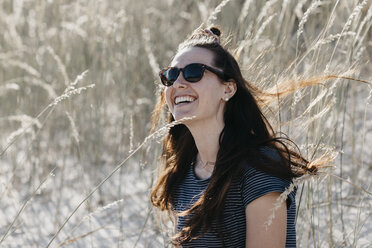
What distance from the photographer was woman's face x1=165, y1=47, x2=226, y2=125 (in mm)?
1520

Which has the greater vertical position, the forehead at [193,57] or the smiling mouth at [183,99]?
the forehead at [193,57]

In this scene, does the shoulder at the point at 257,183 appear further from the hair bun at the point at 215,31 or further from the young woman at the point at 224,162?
the hair bun at the point at 215,31

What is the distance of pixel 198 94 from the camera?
1523mm

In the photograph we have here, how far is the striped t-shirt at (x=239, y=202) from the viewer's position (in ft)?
4.53

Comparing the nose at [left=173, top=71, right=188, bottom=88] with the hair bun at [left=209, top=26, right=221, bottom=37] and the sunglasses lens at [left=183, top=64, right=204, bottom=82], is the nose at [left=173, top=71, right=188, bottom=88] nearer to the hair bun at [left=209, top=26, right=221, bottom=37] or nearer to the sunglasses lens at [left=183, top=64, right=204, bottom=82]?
the sunglasses lens at [left=183, top=64, right=204, bottom=82]

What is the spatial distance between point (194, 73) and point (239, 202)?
1.29 feet

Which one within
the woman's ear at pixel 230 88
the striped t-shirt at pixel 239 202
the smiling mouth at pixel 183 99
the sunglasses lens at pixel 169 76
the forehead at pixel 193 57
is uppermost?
the forehead at pixel 193 57

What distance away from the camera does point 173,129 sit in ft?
6.17

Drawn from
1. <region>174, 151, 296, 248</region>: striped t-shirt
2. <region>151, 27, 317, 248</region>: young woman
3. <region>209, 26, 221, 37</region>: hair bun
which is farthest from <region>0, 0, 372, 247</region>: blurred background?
<region>174, 151, 296, 248</region>: striped t-shirt

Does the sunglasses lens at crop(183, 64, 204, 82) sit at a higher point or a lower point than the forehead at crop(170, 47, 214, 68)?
lower

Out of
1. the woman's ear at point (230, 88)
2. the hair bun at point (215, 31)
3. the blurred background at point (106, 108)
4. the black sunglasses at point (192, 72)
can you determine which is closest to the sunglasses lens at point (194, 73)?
the black sunglasses at point (192, 72)

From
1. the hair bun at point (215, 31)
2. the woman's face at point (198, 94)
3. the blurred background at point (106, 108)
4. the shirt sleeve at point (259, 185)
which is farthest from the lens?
the blurred background at point (106, 108)

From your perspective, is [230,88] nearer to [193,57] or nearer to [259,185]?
[193,57]

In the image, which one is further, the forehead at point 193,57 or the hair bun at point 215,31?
the hair bun at point 215,31
